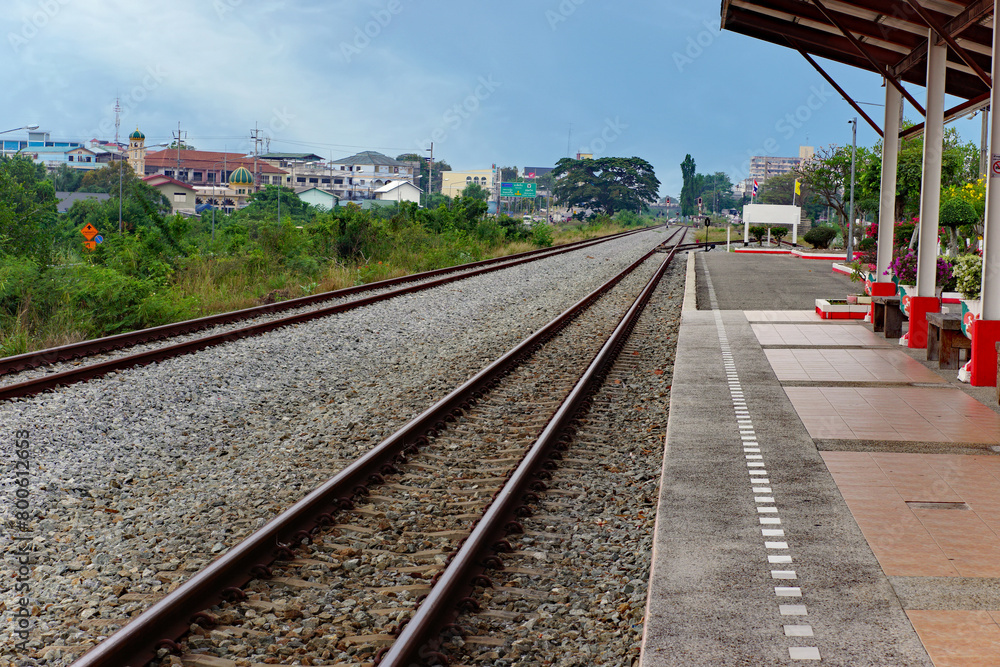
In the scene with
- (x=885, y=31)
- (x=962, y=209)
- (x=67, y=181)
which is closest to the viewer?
(x=885, y=31)

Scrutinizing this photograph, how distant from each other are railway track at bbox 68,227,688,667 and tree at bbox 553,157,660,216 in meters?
117

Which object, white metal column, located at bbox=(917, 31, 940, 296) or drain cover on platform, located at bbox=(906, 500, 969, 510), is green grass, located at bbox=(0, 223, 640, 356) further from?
white metal column, located at bbox=(917, 31, 940, 296)

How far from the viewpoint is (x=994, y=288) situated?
9.15m

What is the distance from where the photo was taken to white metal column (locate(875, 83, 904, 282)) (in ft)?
46.2

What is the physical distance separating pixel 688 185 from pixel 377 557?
146 m

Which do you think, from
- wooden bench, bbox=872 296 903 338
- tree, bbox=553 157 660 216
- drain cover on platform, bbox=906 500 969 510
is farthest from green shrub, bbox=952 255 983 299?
tree, bbox=553 157 660 216

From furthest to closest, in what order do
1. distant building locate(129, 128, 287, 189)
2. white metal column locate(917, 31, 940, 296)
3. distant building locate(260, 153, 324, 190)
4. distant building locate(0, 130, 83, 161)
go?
distant building locate(0, 130, 83, 161)
distant building locate(260, 153, 324, 190)
distant building locate(129, 128, 287, 189)
white metal column locate(917, 31, 940, 296)

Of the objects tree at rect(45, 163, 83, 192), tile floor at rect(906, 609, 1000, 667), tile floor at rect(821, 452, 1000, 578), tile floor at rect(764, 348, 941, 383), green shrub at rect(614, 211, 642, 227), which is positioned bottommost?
tile floor at rect(906, 609, 1000, 667)

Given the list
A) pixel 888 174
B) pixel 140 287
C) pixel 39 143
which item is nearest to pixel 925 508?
pixel 888 174

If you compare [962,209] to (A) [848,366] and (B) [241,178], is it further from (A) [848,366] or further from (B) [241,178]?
(B) [241,178]

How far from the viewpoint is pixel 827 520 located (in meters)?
5.28

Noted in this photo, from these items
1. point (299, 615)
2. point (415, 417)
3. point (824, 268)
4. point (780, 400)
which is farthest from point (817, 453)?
point (824, 268)

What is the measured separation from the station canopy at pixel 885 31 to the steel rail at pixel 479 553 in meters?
6.25

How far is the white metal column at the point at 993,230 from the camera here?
8765mm
